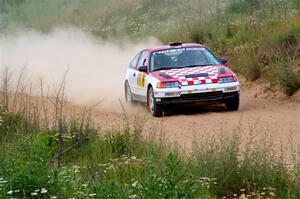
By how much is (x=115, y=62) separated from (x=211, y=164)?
20571 millimetres

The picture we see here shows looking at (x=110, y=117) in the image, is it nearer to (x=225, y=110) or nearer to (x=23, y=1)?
(x=225, y=110)

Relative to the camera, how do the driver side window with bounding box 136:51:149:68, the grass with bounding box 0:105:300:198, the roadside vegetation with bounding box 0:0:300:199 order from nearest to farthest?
the grass with bounding box 0:105:300:198 < the roadside vegetation with bounding box 0:0:300:199 < the driver side window with bounding box 136:51:149:68

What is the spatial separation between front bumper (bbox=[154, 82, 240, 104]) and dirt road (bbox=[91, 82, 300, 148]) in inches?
14.6

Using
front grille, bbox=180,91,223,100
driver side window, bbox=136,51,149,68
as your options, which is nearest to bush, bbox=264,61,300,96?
front grille, bbox=180,91,223,100

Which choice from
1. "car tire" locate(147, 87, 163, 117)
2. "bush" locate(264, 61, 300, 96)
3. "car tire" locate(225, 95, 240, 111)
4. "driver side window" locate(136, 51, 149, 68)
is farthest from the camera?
"bush" locate(264, 61, 300, 96)

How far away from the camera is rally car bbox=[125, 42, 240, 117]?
16.9 m

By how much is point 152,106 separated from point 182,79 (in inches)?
40.6

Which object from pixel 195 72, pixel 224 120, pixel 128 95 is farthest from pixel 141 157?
pixel 128 95

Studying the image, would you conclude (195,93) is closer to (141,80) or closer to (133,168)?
(141,80)

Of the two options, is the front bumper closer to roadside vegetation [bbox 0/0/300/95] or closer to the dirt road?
the dirt road

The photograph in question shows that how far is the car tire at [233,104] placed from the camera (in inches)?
682

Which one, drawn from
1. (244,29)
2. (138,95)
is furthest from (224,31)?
(138,95)

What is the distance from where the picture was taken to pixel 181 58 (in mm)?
18172

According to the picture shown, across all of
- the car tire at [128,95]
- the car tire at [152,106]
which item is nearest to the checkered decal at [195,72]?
the car tire at [152,106]
